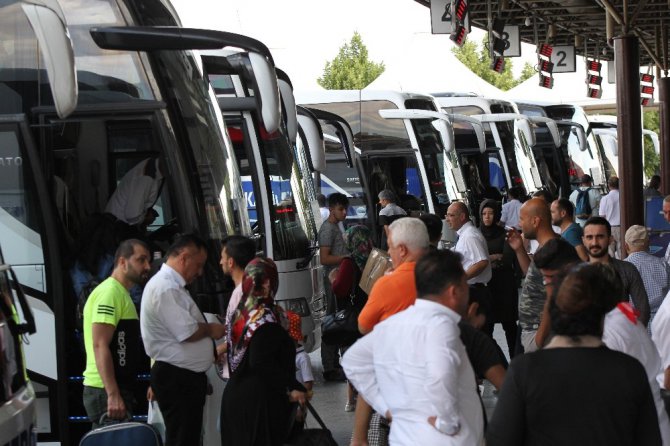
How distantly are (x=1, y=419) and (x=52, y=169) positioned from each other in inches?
148

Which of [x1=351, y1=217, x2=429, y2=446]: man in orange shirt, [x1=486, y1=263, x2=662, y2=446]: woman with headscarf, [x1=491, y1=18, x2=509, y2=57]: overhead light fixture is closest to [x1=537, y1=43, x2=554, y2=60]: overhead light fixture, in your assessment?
[x1=491, y1=18, x2=509, y2=57]: overhead light fixture

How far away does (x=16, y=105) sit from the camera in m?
8.28

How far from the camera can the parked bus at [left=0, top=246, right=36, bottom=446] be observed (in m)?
4.87

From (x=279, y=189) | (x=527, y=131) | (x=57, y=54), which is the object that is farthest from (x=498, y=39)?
(x=57, y=54)

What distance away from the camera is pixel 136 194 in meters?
9.03

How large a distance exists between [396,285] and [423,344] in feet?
6.08

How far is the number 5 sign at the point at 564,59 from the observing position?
31.8 m

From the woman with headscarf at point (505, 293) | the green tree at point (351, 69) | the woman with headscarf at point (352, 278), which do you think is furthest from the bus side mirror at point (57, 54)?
the green tree at point (351, 69)

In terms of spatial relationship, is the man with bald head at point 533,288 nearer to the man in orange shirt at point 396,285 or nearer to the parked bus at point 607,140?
the man in orange shirt at point 396,285

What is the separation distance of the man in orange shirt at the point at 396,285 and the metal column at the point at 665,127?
2354 cm

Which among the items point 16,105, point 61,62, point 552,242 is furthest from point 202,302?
point 552,242

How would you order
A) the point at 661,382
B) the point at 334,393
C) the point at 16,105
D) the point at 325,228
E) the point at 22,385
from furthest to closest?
the point at 325,228 < the point at 334,393 < the point at 16,105 < the point at 661,382 < the point at 22,385

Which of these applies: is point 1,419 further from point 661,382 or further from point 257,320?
point 661,382

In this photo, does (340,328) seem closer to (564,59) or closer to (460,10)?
(460,10)
